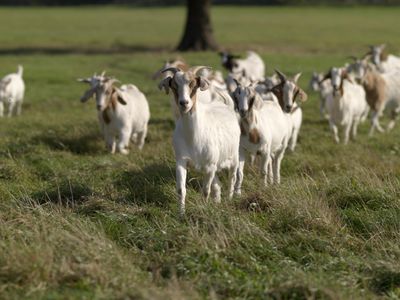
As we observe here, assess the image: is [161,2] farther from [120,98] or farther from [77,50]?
[120,98]

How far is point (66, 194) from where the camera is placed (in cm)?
906

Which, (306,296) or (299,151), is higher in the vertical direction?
(306,296)

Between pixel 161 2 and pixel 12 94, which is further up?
pixel 12 94

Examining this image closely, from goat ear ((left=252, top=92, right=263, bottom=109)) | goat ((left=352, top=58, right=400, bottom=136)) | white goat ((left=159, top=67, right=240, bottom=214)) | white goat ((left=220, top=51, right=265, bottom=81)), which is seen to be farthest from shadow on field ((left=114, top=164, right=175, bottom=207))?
white goat ((left=220, top=51, right=265, bottom=81))

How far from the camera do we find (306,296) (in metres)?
5.79

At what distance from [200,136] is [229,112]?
1079mm

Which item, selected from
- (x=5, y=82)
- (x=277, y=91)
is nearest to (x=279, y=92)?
(x=277, y=91)

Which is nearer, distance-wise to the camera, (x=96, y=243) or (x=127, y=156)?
(x=96, y=243)

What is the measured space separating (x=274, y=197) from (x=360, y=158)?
4.26 meters

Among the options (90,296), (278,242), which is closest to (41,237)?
(90,296)

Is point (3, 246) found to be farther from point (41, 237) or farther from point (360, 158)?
point (360, 158)

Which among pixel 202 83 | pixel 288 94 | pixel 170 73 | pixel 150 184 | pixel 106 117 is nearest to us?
pixel 202 83

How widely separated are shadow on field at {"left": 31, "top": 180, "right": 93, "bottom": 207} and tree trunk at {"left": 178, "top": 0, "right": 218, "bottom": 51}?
2347 cm

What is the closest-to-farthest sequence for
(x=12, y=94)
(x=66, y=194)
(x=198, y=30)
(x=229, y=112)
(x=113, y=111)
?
(x=66, y=194), (x=229, y=112), (x=113, y=111), (x=12, y=94), (x=198, y=30)
